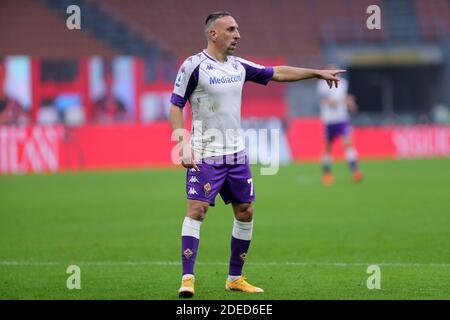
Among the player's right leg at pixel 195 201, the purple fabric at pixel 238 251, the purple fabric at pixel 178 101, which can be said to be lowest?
the purple fabric at pixel 238 251

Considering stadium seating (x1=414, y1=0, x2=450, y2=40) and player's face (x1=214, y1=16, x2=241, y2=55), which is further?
stadium seating (x1=414, y1=0, x2=450, y2=40)

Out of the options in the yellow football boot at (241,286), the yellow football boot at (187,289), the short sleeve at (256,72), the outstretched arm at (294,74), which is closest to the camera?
the yellow football boot at (187,289)

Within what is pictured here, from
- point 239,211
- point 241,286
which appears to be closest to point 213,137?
point 239,211

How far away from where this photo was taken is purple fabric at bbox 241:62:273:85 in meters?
8.29

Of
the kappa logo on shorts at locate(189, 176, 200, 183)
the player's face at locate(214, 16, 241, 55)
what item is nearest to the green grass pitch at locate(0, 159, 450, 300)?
the kappa logo on shorts at locate(189, 176, 200, 183)

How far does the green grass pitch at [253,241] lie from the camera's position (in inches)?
329

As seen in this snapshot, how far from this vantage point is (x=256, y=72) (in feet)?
27.4

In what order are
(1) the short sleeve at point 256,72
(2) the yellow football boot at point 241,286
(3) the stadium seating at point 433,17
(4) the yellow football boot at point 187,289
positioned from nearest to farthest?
(4) the yellow football boot at point 187,289 < (2) the yellow football boot at point 241,286 < (1) the short sleeve at point 256,72 < (3) the stadium seating at point 433,17

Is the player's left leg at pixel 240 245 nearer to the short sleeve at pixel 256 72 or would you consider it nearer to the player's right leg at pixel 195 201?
the player's right leg at pixel 195 201

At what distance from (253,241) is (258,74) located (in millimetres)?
3931

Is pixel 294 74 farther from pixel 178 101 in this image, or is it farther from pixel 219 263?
pixel 219 263

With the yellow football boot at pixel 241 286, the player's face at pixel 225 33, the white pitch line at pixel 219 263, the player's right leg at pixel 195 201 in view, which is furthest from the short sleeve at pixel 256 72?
the white pitch line at pixel 219 263

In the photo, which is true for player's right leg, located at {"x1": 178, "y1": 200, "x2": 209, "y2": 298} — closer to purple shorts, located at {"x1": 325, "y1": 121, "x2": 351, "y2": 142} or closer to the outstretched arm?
the outstretched arm

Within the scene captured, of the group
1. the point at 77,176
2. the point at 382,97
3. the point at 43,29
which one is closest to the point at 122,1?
the point at 43,29
